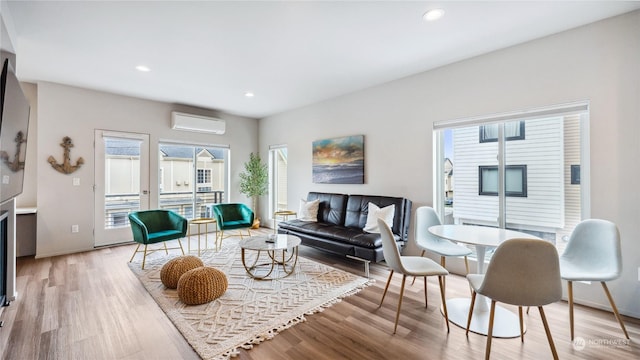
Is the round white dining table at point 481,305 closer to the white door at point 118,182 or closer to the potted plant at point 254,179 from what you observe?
the potted plant at point 254,179

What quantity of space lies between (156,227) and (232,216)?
50.2 inches

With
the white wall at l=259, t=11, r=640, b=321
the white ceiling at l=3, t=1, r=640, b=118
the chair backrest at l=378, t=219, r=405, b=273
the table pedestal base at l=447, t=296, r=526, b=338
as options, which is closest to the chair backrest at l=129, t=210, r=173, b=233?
the white ceiling at l=3, t=1, r=640, b=118

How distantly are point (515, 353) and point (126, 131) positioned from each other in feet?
19.8

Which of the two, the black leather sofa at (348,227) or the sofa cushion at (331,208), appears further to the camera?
the sofa cushion at (331,208)

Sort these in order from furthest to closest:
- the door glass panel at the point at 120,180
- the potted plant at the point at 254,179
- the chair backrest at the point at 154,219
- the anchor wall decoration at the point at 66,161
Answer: the potted plant at the point at 254,179 < the door glass panel at the point at 120,180 < the anchor wall decoration at the point at 66,161 < the chair backrest at the point at 154,219

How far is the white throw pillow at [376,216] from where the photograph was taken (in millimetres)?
3684

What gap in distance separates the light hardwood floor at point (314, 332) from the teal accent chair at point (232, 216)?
180 cm

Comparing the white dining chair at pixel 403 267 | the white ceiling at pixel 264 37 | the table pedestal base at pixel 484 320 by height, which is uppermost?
the white ceiling at pixel 264 37

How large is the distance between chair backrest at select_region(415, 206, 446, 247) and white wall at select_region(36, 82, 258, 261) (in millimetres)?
4723

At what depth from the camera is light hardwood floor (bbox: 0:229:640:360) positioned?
A: 1.91 m

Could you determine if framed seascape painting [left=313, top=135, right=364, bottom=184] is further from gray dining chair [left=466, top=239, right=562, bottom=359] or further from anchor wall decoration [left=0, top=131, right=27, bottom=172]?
anchor wall decoration [left=0, top=131, right=27, bottom=172]

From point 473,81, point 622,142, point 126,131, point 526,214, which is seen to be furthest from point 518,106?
point 126,131

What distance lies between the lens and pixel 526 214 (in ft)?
10.1

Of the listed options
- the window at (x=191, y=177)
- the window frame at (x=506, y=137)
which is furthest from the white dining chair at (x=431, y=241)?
the window at (x=191, y=177)
